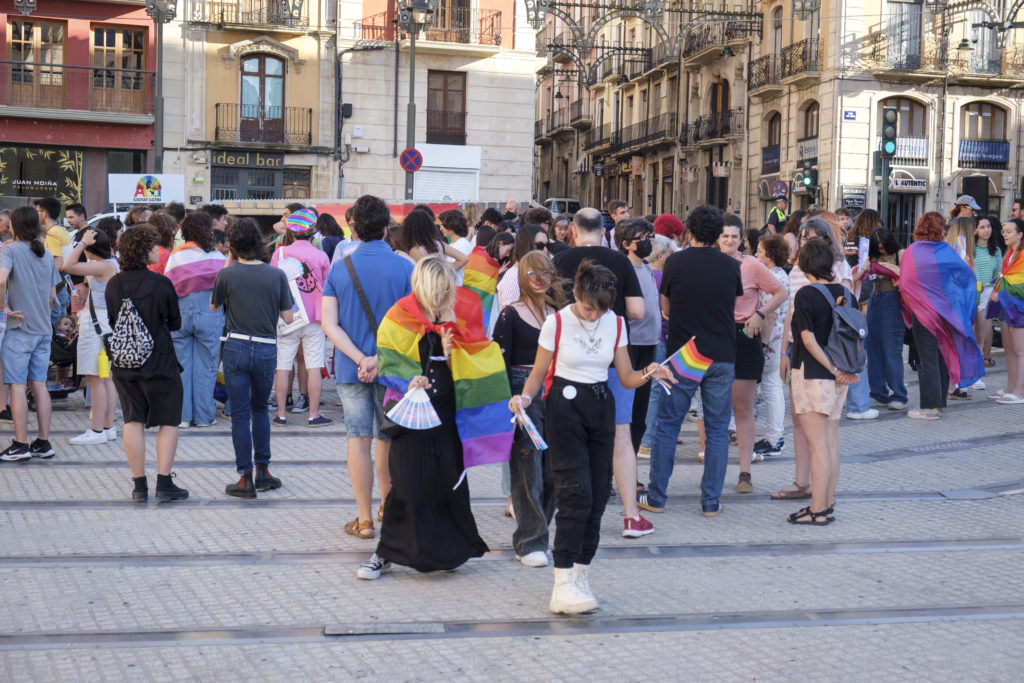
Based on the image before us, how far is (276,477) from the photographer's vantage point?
8703 millimetres

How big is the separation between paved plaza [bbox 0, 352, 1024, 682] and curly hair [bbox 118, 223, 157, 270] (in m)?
1.56

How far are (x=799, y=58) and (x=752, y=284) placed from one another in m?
32.7

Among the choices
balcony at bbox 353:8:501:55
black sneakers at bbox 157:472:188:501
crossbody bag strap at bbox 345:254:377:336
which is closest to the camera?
crossbody bag strap at bbox 345:254:377:336

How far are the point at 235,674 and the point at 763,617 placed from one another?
2459 millimetres

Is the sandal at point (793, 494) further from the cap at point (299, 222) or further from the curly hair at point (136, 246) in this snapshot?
the cap at point (299, 222)

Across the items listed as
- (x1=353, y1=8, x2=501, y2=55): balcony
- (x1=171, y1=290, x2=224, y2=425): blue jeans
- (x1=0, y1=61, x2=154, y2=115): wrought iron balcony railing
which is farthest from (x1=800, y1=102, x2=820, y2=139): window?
(x1=171, y1=290, x2=224, y2=425): blue jeans

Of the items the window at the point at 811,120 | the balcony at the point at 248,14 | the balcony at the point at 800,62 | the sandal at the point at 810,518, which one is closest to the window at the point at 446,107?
the balcony at the point at 248,14

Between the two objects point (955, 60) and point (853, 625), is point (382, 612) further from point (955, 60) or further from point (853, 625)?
point (955, 60)

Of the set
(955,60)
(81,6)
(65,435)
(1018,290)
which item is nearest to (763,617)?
(65,435)

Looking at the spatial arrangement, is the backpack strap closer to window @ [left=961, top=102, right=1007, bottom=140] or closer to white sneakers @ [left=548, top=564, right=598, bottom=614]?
white sneakers @ [left=548, top=564, right=598, bottom=614]

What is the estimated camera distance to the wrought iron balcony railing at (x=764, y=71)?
135ft

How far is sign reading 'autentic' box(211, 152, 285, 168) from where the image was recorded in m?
34.6

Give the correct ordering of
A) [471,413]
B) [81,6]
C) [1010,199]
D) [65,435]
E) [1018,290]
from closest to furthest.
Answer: [471,413] < [65,435] < [1018,290] < [81,6] < [1010,199]

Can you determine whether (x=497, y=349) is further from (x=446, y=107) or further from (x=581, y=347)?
(x=446, y=107)
